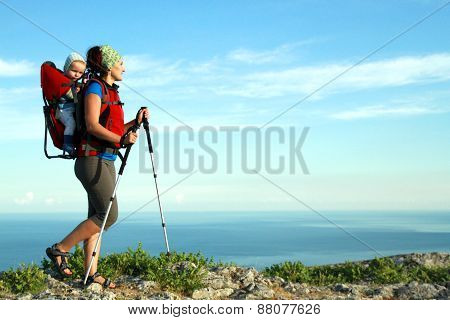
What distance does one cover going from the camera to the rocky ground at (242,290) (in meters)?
8.63

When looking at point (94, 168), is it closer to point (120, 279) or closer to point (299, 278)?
point (120, 279)

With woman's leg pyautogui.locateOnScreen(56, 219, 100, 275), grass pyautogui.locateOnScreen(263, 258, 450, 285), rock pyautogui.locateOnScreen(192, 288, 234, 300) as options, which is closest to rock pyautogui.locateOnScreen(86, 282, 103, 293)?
woman's leg pyautogui.locateOnScreen(56, 219, 100, 275)

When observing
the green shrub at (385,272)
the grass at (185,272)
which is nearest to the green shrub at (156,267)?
the grass at (185,272)

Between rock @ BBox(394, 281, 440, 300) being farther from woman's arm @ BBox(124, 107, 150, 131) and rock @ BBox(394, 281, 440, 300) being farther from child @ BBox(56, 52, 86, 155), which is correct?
child @ BBox(56, 52, 86, 155)

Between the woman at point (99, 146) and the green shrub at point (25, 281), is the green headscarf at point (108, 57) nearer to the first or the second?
the woman at point (99, 146)

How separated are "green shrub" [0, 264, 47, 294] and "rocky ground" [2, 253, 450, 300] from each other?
17cm

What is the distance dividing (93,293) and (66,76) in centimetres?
331

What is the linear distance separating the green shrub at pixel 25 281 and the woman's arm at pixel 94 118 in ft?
8.87

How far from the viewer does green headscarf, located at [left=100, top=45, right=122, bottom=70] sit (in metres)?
8.55

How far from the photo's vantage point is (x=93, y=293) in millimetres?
8406

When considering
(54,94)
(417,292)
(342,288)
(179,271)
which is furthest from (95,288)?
(417,292)

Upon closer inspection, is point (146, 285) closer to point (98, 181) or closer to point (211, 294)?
point (211, 294)

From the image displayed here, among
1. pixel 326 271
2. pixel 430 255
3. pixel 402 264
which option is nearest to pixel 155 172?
pixel 326 271

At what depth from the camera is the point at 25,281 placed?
356 inches
